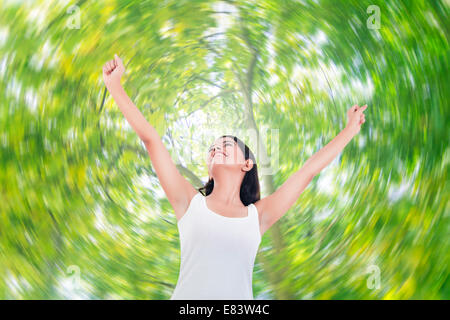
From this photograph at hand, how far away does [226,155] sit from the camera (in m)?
1.01

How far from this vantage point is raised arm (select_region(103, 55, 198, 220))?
2.95 ft

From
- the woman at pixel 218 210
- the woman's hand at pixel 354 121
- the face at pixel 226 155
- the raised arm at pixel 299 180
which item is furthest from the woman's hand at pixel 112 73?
the woman's hand at pixel 354 121

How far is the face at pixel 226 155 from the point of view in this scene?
1007mm

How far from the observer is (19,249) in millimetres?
1174

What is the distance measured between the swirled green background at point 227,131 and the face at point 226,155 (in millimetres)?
411

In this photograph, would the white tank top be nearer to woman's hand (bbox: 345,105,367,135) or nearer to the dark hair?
the dark hair

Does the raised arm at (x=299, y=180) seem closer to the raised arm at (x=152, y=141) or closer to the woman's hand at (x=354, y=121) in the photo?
the woman's hand at (x=354, y=121)

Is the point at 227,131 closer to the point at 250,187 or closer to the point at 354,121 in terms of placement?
the point at 250,187

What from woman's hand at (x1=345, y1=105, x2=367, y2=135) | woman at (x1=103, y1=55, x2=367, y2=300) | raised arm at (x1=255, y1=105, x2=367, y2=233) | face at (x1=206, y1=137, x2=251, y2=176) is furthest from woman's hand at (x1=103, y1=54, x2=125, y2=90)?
woman's hand at (x1=345, y1=105, x2=367, y2=135)

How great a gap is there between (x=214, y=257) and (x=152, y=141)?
1.01 ft

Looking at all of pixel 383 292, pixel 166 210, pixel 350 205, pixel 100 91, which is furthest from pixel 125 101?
pixel 383 292

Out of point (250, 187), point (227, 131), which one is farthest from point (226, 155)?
point (227, 131)

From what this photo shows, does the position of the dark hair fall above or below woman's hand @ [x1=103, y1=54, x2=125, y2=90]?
below

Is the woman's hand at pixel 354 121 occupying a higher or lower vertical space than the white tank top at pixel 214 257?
higher
